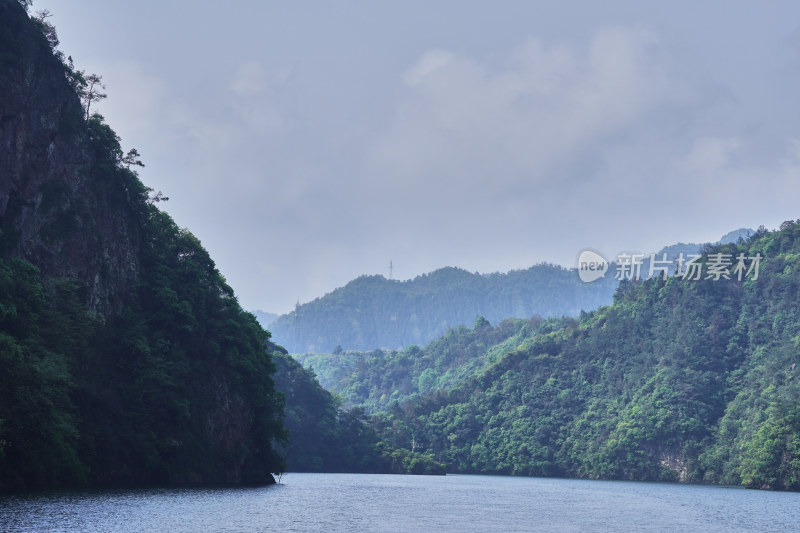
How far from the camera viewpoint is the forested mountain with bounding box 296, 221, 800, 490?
13650 centimetres

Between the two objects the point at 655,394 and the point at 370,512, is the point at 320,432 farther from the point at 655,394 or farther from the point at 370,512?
the point at 370,512

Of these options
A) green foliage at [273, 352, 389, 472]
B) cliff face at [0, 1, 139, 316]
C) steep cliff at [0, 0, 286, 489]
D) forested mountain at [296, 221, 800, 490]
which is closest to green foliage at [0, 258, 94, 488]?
steep cliff at [0, 0, 286, 489]

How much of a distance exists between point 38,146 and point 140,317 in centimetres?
1689

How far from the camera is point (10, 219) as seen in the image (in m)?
66.0

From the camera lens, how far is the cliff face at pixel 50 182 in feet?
222

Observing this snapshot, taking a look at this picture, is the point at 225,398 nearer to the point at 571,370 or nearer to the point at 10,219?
the point at 10,219

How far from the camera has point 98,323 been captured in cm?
7356

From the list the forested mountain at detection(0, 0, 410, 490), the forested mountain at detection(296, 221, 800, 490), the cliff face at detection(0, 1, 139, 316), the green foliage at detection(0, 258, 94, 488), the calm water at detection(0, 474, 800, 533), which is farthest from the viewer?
the forested mountain at detection(296, 221, 800, 490)

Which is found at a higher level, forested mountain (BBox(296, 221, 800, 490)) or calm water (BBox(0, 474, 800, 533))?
forested mountain (BBox(296, 221, 800, 490))

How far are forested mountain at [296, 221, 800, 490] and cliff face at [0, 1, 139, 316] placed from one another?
83.3 meters

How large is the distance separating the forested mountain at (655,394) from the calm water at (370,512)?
149ft

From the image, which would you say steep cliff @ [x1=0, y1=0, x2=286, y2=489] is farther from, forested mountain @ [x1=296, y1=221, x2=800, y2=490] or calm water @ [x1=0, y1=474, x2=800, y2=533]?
forested mountain @ [x1=296, y1=221, x2=800, y2=490]

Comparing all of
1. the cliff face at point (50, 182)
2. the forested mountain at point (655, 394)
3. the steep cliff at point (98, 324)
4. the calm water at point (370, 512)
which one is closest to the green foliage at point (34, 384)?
the steep cliff at point (98, 324)

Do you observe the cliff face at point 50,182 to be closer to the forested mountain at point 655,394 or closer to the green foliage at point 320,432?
the green foliage at point 320,432
